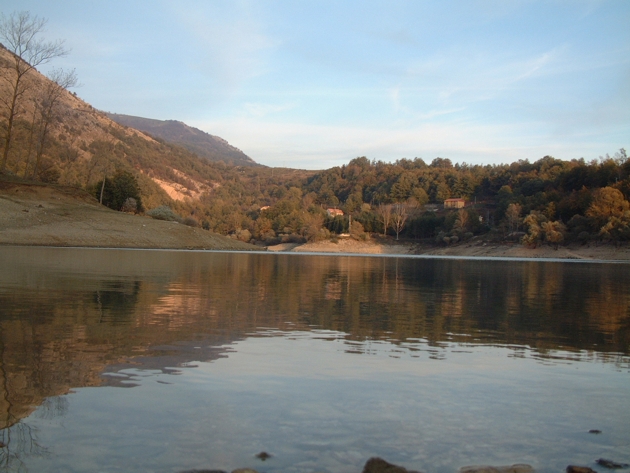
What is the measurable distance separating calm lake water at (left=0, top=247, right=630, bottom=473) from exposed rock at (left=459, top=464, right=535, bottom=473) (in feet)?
0.33

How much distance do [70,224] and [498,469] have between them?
153 ft

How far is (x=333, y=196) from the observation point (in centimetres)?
19988

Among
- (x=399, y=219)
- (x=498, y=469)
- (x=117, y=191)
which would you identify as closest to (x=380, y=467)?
(x=498, y=469)

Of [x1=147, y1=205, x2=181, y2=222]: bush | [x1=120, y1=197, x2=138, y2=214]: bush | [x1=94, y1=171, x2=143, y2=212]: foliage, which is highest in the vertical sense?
[x1=94, y1=171, x2=143, y2=212]: foliage

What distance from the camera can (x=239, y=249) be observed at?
226ft

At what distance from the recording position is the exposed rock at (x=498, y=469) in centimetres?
378

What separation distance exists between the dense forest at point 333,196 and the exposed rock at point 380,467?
171 feet

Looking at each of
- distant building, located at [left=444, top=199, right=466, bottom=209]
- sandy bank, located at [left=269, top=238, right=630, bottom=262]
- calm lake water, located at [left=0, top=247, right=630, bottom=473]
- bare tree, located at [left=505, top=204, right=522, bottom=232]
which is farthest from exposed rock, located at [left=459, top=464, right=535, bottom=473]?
distant building, located at [left=444, top=199, right=466, bottom=209]

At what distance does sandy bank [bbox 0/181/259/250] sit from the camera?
41438 mm

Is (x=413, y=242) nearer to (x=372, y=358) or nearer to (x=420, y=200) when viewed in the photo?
(x=420, y=200)

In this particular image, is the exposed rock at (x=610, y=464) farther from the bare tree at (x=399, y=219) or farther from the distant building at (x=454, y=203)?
the distant building at (x=454, y=203)

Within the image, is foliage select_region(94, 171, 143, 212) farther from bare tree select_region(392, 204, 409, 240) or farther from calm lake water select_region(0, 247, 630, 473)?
bare tree select_region(392, 204, 409, 240)

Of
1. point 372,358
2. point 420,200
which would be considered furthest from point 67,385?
point 420,200

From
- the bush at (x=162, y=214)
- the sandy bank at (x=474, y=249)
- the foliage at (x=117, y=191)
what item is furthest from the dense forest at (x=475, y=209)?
the foliage at (x=117, y=191)
